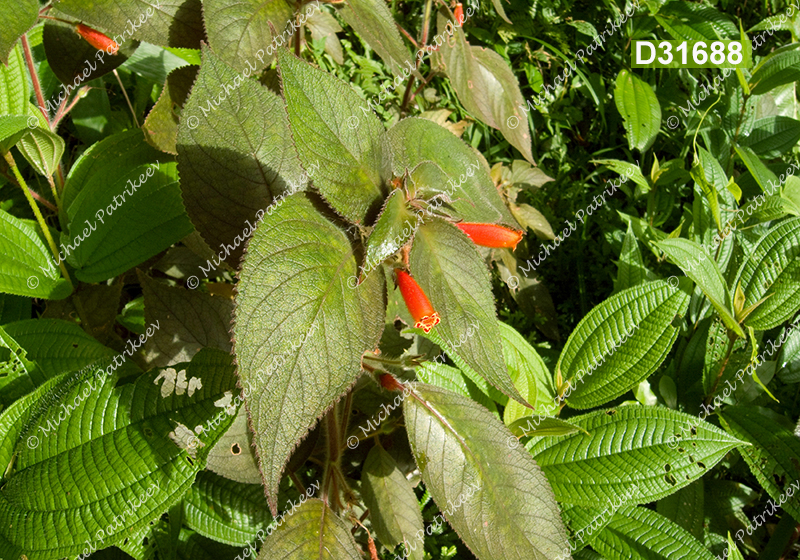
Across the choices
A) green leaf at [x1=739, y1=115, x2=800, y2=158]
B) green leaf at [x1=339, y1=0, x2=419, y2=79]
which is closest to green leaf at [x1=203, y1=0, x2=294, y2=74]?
green leaf at [x1=339, y1=0, x2=419, y2=79]

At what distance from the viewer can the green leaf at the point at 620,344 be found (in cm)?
166

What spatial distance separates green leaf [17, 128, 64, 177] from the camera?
136 centimetres

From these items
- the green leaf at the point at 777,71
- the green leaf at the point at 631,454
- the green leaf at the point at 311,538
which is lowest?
the green leaf at the point at 631,454

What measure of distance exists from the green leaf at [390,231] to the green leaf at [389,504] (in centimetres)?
62

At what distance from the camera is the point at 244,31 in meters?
1.18

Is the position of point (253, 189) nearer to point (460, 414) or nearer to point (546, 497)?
point (460, 414)

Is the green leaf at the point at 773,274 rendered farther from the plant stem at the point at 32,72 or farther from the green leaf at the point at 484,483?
the plant stem at the point at 32,72

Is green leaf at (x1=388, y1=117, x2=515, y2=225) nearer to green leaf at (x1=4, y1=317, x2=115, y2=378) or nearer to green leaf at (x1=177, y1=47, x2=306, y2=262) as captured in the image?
green leaf at (x1=177, y1=47, x2=306, y2=262)

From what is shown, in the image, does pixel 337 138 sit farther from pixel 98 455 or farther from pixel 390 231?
pixel 98 455

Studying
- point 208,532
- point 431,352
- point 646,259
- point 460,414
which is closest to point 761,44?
point 646,259

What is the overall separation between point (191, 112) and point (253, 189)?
154 millimetres

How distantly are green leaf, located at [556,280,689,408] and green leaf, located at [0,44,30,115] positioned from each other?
1504mm

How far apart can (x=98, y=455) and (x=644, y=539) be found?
1259 millimetres

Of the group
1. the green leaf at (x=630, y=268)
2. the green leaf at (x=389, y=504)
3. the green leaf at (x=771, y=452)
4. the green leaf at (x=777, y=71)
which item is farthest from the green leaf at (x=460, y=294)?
the green leaf at (x=777, y=71)
